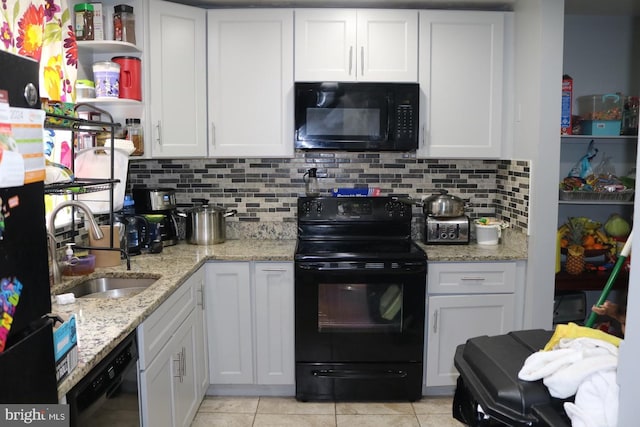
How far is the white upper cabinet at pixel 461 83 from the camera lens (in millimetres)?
3027

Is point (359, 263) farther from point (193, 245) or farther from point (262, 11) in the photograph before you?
point (262, 11)

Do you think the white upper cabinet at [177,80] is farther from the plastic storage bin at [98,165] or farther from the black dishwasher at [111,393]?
the black dishwasher at [111,393]

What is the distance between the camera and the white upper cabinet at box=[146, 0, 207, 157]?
2.81 meters

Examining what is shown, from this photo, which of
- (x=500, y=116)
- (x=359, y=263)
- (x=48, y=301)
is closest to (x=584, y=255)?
(x=500, y=116)

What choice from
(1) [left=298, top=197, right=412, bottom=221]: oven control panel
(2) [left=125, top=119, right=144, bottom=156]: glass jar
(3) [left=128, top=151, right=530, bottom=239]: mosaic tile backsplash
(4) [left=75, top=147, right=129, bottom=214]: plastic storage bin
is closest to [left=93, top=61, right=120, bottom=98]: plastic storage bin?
(2) [left=125, top=119, right=144, bottom=156]: glass jar

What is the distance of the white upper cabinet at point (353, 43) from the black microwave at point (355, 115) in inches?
5.4

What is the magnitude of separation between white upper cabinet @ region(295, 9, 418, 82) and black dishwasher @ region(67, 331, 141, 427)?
1.87 meters

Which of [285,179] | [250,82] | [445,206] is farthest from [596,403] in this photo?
[285,179]

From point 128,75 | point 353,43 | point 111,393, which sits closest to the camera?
point 111,393

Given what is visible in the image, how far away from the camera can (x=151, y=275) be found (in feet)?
7.84

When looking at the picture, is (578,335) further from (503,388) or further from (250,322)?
(250,322)

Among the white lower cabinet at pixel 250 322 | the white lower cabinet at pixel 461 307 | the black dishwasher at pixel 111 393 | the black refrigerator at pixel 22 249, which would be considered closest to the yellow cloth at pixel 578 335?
the black refrigerator at pixel 22 249

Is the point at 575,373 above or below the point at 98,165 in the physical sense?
below

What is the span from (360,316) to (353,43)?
5.03 ft
